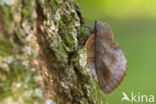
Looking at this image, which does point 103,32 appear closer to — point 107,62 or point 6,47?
point 107,62

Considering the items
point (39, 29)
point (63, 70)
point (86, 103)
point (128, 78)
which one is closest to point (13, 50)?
point (39, 29)

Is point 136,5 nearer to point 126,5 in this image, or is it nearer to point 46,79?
point 126,5

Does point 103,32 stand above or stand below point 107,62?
above

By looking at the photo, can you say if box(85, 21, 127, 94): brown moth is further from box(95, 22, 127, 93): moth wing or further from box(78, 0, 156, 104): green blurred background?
box(78, 0, 156, 104): green blurred background
